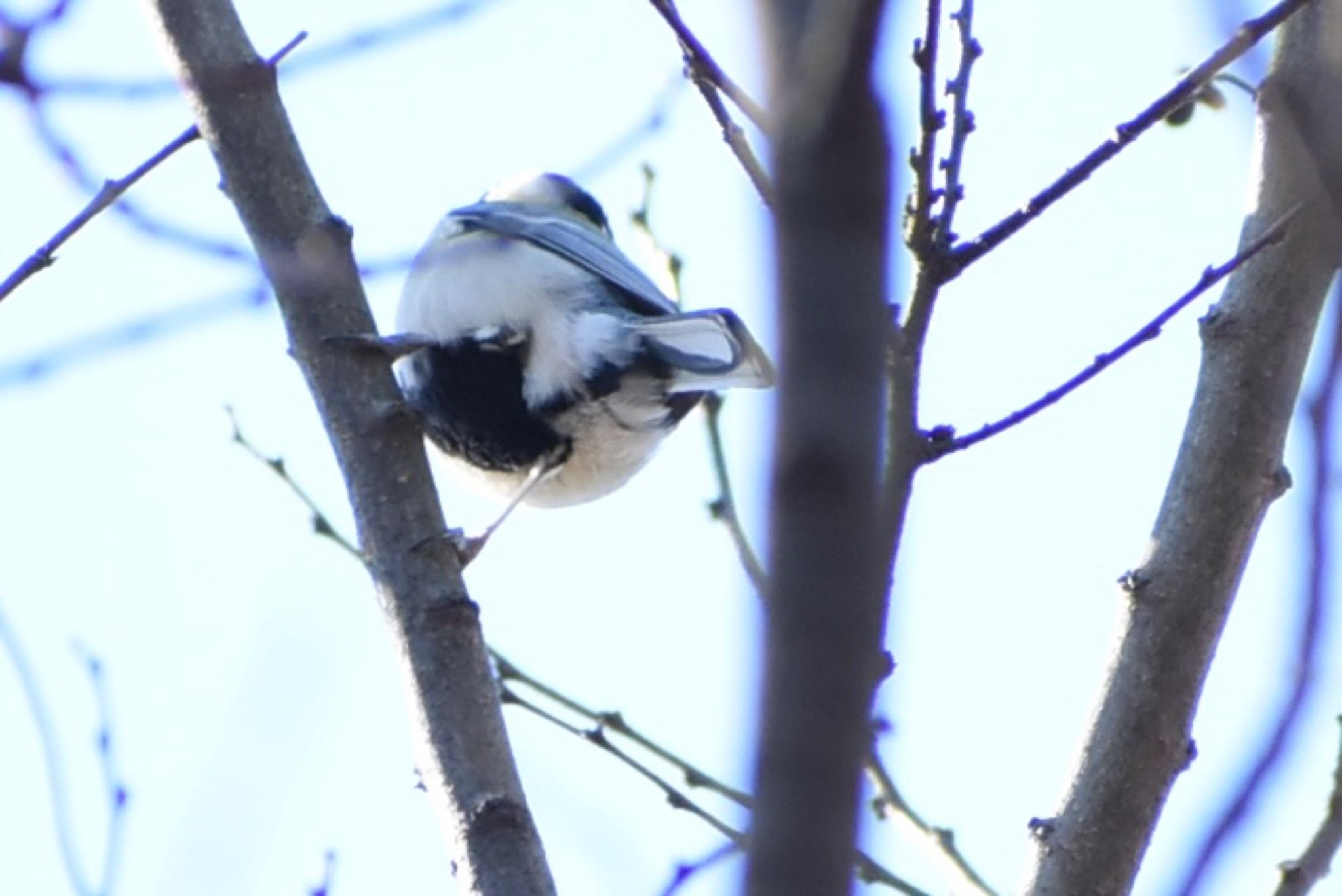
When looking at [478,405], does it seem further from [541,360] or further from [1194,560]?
[1194,560]

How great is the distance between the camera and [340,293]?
227 centimetres

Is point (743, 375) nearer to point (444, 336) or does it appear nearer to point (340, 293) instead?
point (444, 336)

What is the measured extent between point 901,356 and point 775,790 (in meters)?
0.84

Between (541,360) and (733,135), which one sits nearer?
(733,135)

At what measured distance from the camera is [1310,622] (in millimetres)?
1010

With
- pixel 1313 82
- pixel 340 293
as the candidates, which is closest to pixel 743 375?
pixel 340 293

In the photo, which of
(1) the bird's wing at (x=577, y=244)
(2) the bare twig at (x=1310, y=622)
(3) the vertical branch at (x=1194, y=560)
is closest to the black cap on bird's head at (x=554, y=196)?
(1) the bird's wing at (x=577, y=244)

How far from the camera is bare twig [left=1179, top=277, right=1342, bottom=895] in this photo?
982 mm

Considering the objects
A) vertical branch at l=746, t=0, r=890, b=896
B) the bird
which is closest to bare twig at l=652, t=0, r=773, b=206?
vertical branch at l=746, t=0, r=890, b=896

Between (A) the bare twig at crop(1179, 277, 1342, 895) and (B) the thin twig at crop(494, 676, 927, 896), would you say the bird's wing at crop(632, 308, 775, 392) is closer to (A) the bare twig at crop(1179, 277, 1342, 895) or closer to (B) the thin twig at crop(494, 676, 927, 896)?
(B) the thin twig at crop(494, 676, 927, 896)

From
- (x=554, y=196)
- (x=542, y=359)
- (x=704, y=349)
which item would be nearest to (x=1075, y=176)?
(x=704, y=349)

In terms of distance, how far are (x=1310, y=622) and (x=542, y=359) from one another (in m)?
2.57

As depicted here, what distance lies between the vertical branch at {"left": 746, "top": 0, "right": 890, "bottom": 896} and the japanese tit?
2483 millimetres

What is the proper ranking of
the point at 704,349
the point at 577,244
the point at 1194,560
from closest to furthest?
the point at 1194,560
the point at 704,349
the point at 577,244
